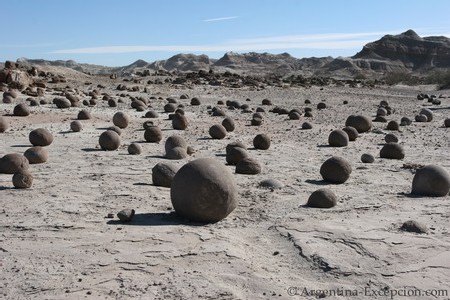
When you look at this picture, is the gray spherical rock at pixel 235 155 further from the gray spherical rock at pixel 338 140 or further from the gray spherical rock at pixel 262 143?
the gray spherical rock at pixel 338 140

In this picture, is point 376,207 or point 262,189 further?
point 262,189

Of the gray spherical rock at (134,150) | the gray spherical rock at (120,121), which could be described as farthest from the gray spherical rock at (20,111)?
the gray spherical rock at (134,150)

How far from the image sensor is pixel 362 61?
83.8 meters

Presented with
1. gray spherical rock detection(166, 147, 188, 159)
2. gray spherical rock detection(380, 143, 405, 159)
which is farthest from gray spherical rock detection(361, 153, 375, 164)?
gray spherical rock detection(166, 147, 188, 159)

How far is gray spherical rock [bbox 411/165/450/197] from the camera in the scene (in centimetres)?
829

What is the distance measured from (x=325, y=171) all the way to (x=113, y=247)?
4566mm

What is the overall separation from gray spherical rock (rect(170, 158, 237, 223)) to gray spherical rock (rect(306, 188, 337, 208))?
1369 millimetres

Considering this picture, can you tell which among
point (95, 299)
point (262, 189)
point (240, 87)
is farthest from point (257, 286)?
point (240, 87)

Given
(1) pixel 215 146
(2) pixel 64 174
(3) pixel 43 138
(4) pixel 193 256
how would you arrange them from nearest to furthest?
(4) pixel 193 256 < (2) pixel 64 174 < (3) pixel 43 138 < (1) pixel 215 146

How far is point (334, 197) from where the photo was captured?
25.4 feet

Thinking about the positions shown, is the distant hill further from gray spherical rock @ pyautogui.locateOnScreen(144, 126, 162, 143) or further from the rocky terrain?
the rocky terrain

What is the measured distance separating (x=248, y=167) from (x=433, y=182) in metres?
3.06

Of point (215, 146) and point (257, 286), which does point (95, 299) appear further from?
point (215, 146)

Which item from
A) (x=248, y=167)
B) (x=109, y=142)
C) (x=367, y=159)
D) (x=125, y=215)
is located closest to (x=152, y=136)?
(x=109, y=142)
